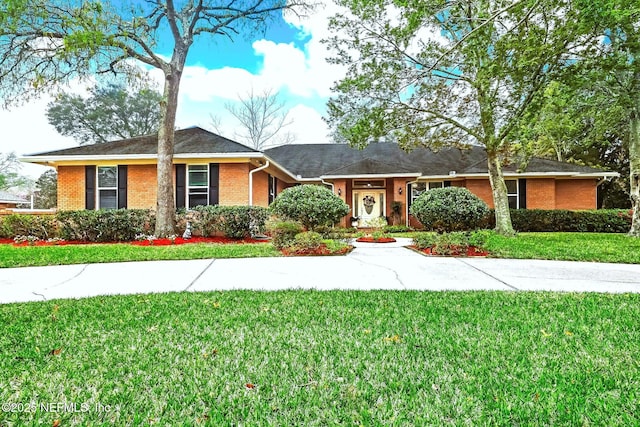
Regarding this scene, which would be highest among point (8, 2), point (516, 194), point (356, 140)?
point (8, 2)

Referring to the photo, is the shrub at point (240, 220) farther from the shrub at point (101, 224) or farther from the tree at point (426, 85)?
the tree at point (426, 85)

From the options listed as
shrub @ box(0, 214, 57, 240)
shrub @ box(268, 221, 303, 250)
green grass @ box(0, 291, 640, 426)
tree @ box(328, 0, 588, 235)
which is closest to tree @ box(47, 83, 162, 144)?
shrub @ box(0, 214, 57, 240)

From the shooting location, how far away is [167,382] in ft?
6.91

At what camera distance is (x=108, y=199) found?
43.2 feet

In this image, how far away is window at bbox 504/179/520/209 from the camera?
16.5 metres

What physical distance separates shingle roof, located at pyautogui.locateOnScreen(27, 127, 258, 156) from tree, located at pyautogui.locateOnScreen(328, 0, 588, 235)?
417 cm

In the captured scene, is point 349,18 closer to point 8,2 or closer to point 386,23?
point 386,23

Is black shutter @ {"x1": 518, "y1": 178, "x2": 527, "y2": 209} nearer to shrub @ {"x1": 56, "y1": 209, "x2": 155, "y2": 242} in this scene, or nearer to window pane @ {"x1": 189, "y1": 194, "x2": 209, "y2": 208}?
window pane @ {"x1": 189, "y1": 194, "x2": 209, "y2": 208}

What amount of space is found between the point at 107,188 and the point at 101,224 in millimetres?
2631

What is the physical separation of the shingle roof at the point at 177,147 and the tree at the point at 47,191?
1951 cm

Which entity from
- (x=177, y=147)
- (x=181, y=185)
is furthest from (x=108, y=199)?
(x=177, y=147)

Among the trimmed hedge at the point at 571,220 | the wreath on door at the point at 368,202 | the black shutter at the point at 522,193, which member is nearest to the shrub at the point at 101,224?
the wreath on door at the point at 368,202

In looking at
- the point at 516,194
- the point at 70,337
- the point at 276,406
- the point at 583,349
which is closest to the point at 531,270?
the point at 583,349

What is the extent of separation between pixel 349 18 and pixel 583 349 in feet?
39.3
